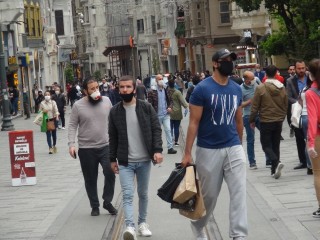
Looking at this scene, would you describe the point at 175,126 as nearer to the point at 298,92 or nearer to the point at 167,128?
the point at 167,128

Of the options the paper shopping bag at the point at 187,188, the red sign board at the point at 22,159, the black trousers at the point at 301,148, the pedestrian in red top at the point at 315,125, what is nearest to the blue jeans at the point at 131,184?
the paper shopping bag at the point at 187,188

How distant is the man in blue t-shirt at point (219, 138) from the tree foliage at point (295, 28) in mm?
23523

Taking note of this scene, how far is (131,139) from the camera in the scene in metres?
11.6

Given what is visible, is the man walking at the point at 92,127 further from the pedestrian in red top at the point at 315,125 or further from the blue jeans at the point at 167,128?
the blue jeans at the point at 167,128

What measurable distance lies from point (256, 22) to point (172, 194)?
4968 cm

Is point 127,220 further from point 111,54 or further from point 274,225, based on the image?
point 111,54

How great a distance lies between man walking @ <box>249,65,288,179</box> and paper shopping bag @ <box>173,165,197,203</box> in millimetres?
6870

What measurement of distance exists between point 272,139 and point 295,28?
19.6 m

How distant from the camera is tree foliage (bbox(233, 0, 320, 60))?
33.5 meters

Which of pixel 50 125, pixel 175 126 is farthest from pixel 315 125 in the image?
pixel 50 125

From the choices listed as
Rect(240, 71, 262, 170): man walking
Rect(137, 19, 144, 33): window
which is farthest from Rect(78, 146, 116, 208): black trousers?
Rect(137, 19, 144, 33): window

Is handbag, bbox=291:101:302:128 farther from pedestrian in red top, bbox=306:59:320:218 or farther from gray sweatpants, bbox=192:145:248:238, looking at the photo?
gray sweatpants, bbox=192:145:248:238

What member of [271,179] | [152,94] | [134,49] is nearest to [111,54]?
[134,49]

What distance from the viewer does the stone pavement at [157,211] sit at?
12.2m
